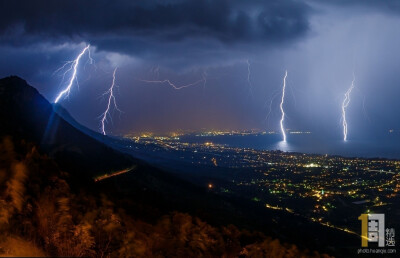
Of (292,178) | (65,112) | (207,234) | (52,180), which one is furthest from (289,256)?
(65,112)

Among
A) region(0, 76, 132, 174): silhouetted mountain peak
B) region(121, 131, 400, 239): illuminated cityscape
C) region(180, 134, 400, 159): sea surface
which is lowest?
region(121, 131, 400, 239): illuminated cityscape

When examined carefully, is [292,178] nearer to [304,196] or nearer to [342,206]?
[304,196]

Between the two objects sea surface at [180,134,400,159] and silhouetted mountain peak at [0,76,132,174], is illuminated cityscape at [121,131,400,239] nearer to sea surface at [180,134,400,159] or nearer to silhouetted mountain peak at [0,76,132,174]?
silhouetted mountain peak at [0,76,132,174]

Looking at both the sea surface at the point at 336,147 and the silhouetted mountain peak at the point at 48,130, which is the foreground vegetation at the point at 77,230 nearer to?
the silhouetted mountain peak at the point at 48,130

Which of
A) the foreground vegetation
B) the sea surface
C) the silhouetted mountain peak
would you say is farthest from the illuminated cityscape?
the sea surface

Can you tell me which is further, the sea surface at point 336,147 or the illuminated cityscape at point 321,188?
the sea surface at point 336,147

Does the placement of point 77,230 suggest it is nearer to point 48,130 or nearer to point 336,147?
point 48,130

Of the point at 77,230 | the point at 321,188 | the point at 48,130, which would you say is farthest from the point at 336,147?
the point at 77,230

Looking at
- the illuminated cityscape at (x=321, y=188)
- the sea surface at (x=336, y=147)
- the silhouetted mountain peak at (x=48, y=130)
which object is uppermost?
the sea surface at (x=336, y=147)

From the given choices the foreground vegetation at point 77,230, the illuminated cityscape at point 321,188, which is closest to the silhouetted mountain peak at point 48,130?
the illuminated cityscape at point 321,188

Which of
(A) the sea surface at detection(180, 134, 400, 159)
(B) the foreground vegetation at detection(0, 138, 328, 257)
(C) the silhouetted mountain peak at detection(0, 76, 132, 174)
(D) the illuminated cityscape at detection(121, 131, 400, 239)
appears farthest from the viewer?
(A) the sea surface at detection(180, 134, 400, 159)

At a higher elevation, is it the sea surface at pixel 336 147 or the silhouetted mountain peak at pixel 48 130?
the sea surface at pixel 336 147
